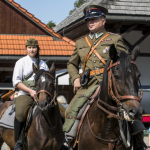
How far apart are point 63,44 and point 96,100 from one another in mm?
8890

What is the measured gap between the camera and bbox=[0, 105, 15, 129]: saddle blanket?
609 centimetres

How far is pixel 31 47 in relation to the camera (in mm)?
5945

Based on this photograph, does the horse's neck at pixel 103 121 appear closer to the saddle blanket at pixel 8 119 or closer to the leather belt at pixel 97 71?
the leather belt at pixel 97 71

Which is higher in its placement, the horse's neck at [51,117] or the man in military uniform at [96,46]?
the man in military uniform at [96,46]

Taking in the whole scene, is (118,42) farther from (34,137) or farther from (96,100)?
(34,137)

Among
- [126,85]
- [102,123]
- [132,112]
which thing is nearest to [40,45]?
[102,123]

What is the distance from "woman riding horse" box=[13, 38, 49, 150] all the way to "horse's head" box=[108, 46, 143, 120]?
2600 millimetres

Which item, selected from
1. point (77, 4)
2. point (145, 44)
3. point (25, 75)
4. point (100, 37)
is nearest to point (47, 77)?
point (25, 75)

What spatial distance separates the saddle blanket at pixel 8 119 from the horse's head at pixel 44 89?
1.15 metres

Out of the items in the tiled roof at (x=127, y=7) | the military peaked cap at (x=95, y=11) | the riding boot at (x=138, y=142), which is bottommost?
the riding boot at (x=138, y=142)

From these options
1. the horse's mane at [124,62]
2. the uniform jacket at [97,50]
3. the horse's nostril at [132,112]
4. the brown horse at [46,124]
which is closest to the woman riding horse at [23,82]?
the brown horse at [46,124]

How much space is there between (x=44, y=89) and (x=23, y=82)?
0.81 m

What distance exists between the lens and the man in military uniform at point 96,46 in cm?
403

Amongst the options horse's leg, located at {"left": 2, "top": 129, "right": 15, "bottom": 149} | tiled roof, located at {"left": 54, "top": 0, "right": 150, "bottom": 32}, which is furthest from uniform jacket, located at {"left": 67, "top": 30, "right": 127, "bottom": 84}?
tiled roof, located at {"left": 54, "top": 0, "right": 150, "bottom": 32}
